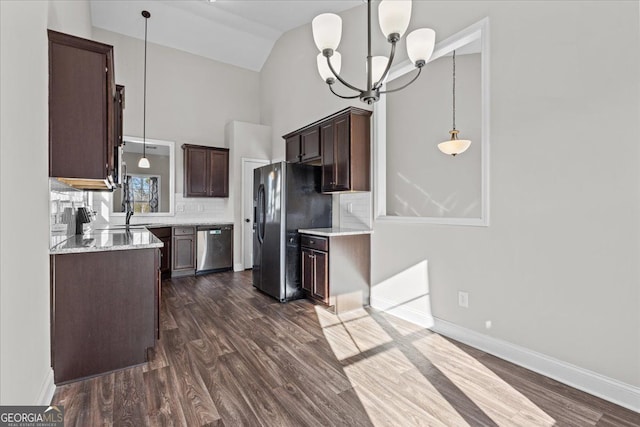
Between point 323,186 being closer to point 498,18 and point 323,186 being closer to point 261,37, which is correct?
point 498,18

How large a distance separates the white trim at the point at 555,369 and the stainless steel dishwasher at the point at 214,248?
4.05m

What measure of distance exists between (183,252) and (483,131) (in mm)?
4734

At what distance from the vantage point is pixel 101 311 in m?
2.13

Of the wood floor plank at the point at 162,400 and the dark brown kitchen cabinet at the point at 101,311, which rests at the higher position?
the dark brown kitchen cabinet at the point at 101,311

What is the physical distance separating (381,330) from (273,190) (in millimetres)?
2094

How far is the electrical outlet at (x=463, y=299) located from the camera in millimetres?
2637

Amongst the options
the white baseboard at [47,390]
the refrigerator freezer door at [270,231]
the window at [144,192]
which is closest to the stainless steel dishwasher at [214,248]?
Result: the window at [144,192]

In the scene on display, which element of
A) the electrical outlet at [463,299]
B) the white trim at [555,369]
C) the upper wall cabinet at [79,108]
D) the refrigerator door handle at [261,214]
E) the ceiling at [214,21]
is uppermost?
the ceiling at [214,21]

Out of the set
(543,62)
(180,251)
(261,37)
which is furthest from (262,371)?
(261,37)

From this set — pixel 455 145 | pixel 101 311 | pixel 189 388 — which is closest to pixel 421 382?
pixel 189 388

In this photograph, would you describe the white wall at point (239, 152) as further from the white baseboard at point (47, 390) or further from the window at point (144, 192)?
the white baseboard at point (47, 390)

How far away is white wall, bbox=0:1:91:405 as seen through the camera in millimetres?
1187

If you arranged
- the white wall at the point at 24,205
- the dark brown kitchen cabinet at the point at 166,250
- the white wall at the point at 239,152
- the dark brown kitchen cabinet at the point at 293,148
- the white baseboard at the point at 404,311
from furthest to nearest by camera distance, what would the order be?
the white wall at the point at 239,152 → the dark brown kitchen cabinet at the point at 166,250 → the dark brown kitchen cabinet at the point at 293,148 → the white baseboard at the point at 404,311 → the white wall at the point at 24,205

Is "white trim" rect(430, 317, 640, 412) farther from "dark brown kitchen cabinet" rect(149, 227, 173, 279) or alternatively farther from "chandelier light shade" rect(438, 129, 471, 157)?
"dark brown kitchen cabinet" rect(149, 227, 173, 279)
